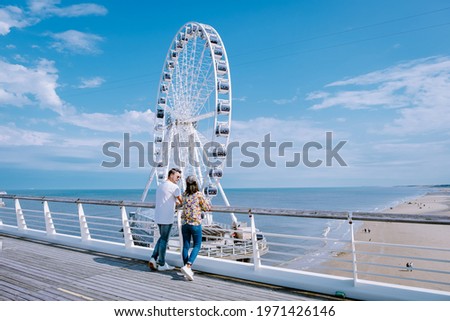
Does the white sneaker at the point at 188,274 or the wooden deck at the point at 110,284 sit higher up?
the white sneaker at the point at 188,274

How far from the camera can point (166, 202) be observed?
564cm

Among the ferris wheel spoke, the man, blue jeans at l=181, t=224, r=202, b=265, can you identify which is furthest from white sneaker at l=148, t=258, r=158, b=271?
the ferris wheel spoke

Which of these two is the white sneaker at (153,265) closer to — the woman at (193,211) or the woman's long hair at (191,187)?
the woman at (193,211)

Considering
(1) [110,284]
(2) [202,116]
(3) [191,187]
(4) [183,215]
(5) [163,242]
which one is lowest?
(1) [110,284]

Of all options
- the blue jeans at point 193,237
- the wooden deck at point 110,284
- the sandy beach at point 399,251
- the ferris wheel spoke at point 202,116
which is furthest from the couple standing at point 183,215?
the sandy beach at point 399,251

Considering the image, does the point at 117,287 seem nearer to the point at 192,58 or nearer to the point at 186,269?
the point at 186,269

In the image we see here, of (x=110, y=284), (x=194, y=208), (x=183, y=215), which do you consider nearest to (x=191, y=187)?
(x=194, y=208)

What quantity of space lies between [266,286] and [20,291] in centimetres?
329

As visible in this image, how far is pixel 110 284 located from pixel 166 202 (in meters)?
1.44

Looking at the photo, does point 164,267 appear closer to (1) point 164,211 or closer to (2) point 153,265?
(2) point 153,265

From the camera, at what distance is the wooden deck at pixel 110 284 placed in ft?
14.5

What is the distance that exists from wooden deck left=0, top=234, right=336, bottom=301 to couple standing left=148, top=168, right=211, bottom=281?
236 mm

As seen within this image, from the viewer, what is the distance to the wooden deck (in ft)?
14.5
